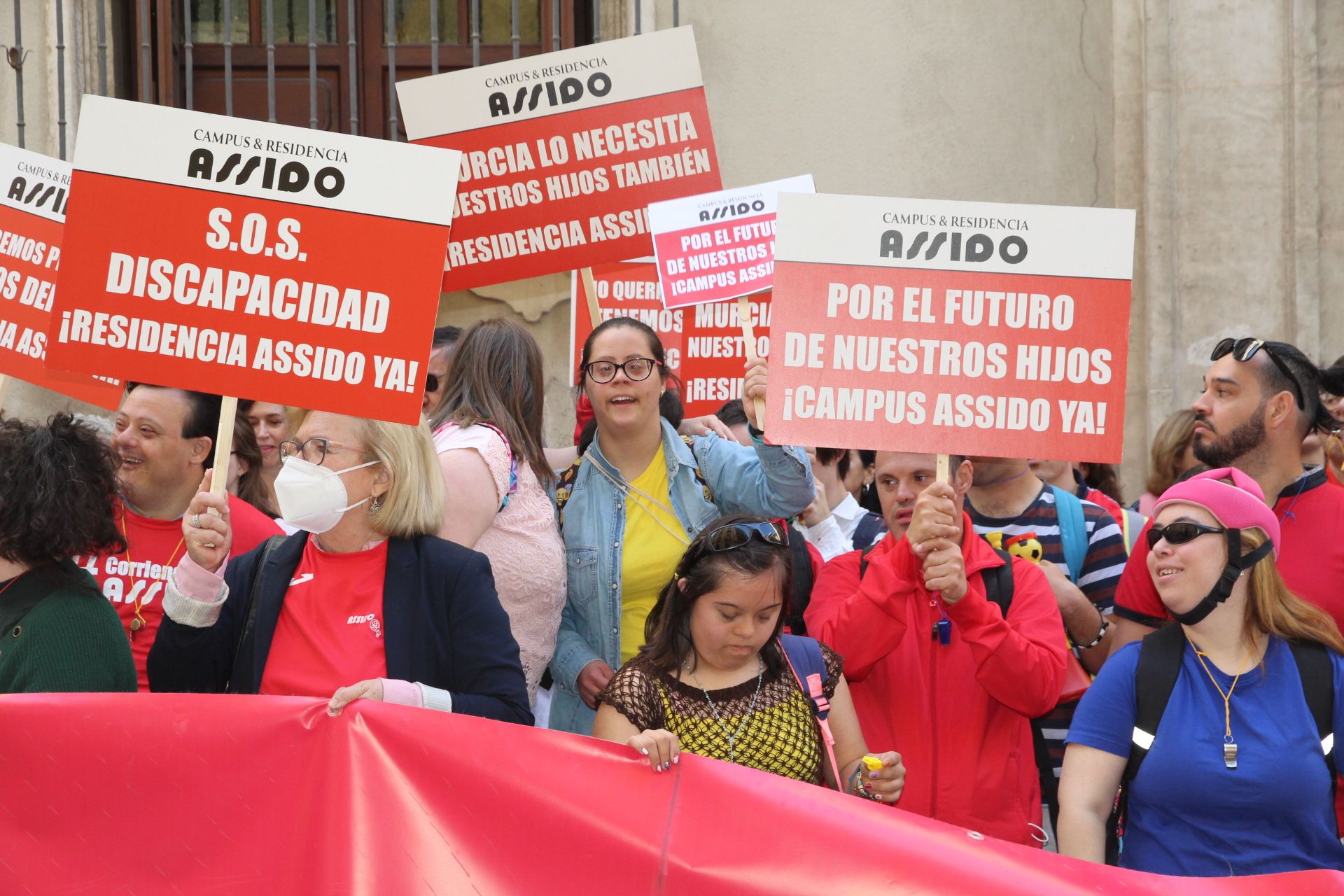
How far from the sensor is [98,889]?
3191 millimetres

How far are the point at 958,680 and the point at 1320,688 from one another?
2.98 feet

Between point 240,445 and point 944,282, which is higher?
point 944,282

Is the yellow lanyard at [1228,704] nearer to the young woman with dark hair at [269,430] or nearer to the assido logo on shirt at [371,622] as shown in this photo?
the assido logo on shirt at [371,622]

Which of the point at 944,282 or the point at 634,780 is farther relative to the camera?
the point at 944,282

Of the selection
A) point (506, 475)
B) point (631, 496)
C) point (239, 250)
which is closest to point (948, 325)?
point (631, 496)

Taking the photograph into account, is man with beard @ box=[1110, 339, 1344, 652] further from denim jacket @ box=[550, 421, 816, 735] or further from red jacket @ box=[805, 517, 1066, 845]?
denim jacket @ box=[550, 421, 816, 735]

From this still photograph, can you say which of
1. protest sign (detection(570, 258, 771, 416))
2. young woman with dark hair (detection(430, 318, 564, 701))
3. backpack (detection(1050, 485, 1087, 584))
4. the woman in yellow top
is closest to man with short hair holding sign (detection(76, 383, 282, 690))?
young woman with dark hair (detection(430, 318, 564, 701))

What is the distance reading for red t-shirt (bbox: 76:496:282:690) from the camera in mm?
4234

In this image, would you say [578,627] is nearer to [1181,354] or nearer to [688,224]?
[688,224]

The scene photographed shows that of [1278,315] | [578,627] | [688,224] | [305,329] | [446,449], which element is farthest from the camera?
[1278,315]

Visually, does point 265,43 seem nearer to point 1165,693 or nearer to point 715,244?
point 715,244

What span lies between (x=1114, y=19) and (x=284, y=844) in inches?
281

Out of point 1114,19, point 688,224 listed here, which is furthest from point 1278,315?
point 688,224

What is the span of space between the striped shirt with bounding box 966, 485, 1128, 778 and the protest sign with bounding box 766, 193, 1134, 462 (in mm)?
783
